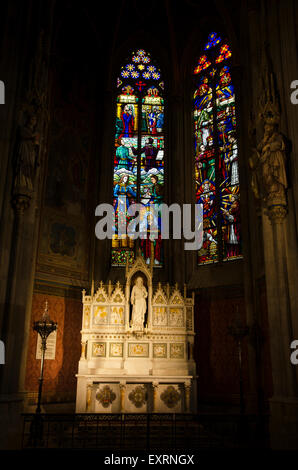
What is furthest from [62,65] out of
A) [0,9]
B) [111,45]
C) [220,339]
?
[220,339]

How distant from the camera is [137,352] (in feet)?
37.3

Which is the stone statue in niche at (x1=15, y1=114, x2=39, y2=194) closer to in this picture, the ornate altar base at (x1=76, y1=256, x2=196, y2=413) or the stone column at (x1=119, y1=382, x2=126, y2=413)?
the ornate altar base at (x1=76, y1=256, x2=196, y2=413)

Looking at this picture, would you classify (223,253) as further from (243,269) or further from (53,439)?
(53,439)

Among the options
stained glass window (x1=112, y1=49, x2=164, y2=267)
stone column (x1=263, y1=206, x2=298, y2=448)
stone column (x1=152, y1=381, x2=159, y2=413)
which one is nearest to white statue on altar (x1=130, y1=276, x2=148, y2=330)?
stone column (x1=152, y1=381, x2=159, y2=413)

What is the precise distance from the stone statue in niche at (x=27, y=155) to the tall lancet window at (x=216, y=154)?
6908mm

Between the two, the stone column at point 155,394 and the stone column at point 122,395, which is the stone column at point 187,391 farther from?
the stone column at point 122,395

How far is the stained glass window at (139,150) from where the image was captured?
49.2ft

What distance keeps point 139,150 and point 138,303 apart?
6.69 m

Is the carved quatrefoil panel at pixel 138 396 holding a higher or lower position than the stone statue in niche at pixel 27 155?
lower

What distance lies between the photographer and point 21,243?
8.77 m

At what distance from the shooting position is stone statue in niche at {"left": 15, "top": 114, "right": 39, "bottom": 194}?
8.87 meters

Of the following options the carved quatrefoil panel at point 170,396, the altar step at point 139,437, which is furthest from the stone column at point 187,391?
the altar step at point 139,437

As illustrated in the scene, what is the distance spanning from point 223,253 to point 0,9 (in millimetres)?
9067

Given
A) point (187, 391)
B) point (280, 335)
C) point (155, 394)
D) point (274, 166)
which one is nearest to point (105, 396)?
point (155, 394)
